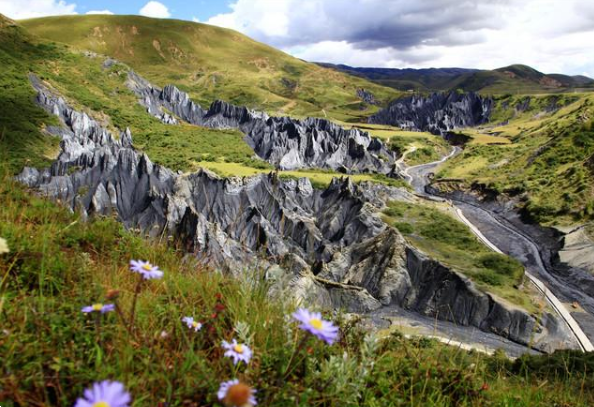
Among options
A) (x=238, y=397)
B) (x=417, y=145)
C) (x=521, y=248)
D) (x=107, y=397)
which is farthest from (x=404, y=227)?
(x=417, y=145)

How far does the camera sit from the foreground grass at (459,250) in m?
35.0

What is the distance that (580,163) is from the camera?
69.5m

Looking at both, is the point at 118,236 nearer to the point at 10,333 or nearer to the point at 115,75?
the point at 10,333

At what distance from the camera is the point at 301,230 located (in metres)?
45.3

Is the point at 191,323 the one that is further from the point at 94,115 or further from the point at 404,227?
the point at 94,115

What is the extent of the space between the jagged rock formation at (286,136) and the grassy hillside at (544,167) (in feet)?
62.7

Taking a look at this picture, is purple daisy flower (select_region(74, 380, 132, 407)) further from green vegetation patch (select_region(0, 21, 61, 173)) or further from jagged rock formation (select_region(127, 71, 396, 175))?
jagged rock formation (select_region(127, 71, 396, 175))

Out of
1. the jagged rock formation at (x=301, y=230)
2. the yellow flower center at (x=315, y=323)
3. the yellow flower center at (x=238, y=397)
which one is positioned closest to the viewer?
the yellow flower center at (x=238, y=397)

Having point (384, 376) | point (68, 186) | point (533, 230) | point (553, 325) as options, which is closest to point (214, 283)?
point (384, 376)

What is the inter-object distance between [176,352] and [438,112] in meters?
182

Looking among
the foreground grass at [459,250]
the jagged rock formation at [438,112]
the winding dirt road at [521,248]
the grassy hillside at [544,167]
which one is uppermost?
the jagged rock formation at [438,112]

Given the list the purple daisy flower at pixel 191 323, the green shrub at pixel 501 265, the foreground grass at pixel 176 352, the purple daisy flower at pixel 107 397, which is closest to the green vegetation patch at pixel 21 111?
the foreground grass at pixel 176 352

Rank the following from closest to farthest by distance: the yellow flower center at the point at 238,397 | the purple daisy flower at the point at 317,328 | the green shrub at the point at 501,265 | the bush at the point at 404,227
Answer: the yellow flower center at the point at 238,397 → the purple daisy flower at the point at 317,328 → the green shrub at the point at 501,265 → the bush at the point at 404,227

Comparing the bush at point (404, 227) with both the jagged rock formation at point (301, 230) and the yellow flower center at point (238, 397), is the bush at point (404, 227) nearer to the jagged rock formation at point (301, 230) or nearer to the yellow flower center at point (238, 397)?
the jagged rock formation at point (301, 230)
